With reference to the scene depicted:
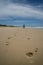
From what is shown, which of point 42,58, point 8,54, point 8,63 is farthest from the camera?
point 8,54

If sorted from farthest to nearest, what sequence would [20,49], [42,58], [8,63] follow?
[20,49] → [42,58] → [8,63]

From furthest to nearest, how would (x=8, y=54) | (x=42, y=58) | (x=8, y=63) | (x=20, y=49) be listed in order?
1. (x=20, y=49)
2. (x=8, y=54)
3. (x=42, y=58)
4. (x=8, y=63)

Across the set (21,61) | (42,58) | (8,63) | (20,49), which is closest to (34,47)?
(20,49)

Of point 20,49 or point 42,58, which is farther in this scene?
point 20,49

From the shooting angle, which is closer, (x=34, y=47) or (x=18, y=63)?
(x=18, y=63)

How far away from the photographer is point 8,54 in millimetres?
2500

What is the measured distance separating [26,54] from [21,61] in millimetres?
381

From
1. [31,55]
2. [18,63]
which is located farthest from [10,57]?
[31,55]

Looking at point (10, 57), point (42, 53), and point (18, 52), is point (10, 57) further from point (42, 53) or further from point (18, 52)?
point (42, 53)

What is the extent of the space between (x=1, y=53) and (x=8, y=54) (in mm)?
171

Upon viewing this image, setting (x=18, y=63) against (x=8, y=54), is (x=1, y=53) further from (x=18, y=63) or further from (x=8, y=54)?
(x=18, y=63)

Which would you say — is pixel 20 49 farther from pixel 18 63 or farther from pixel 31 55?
pixel 18 63

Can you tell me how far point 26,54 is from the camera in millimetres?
2568

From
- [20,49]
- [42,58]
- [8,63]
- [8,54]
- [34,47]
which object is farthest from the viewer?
[34,47]
